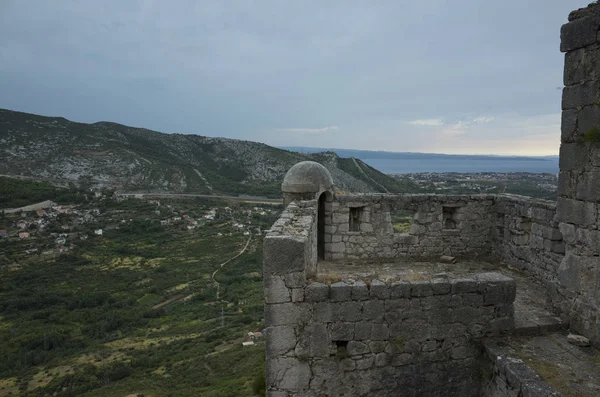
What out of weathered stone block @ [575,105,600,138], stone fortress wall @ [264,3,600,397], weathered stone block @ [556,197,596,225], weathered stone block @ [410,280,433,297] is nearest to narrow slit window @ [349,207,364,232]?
stone fortress wall @ [264,3,600,397]

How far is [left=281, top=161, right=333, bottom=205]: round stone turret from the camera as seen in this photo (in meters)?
8.45

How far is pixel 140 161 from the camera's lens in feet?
231

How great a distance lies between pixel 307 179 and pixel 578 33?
5.09 m

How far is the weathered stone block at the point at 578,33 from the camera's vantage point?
476 centimetres

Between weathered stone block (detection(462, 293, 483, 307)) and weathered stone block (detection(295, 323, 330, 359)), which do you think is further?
weathered stone block (detection(462, 293, 483, 307))

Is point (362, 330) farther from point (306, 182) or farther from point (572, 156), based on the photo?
point (306, 182)

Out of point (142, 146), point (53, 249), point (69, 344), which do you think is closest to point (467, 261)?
point (69, 344)

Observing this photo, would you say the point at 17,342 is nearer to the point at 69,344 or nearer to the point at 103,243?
the point at 69,344

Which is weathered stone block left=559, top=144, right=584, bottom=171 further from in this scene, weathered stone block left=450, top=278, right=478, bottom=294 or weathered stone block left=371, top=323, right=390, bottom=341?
weathered stone block left=371, top=323, right=390, bottom=341

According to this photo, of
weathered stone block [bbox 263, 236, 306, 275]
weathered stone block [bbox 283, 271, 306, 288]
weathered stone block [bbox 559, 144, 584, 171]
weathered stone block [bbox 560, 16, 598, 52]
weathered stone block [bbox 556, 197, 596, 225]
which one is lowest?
weathered stone block [bbox 283, 271, 306, 288]

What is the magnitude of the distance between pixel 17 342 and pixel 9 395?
683 cm

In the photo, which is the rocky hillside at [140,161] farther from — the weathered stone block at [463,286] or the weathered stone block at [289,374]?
the weathered stone block at [289,374]

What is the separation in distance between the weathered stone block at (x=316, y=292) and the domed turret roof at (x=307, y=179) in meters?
4.10

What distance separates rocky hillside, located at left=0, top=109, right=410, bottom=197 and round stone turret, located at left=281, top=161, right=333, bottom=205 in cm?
4616
